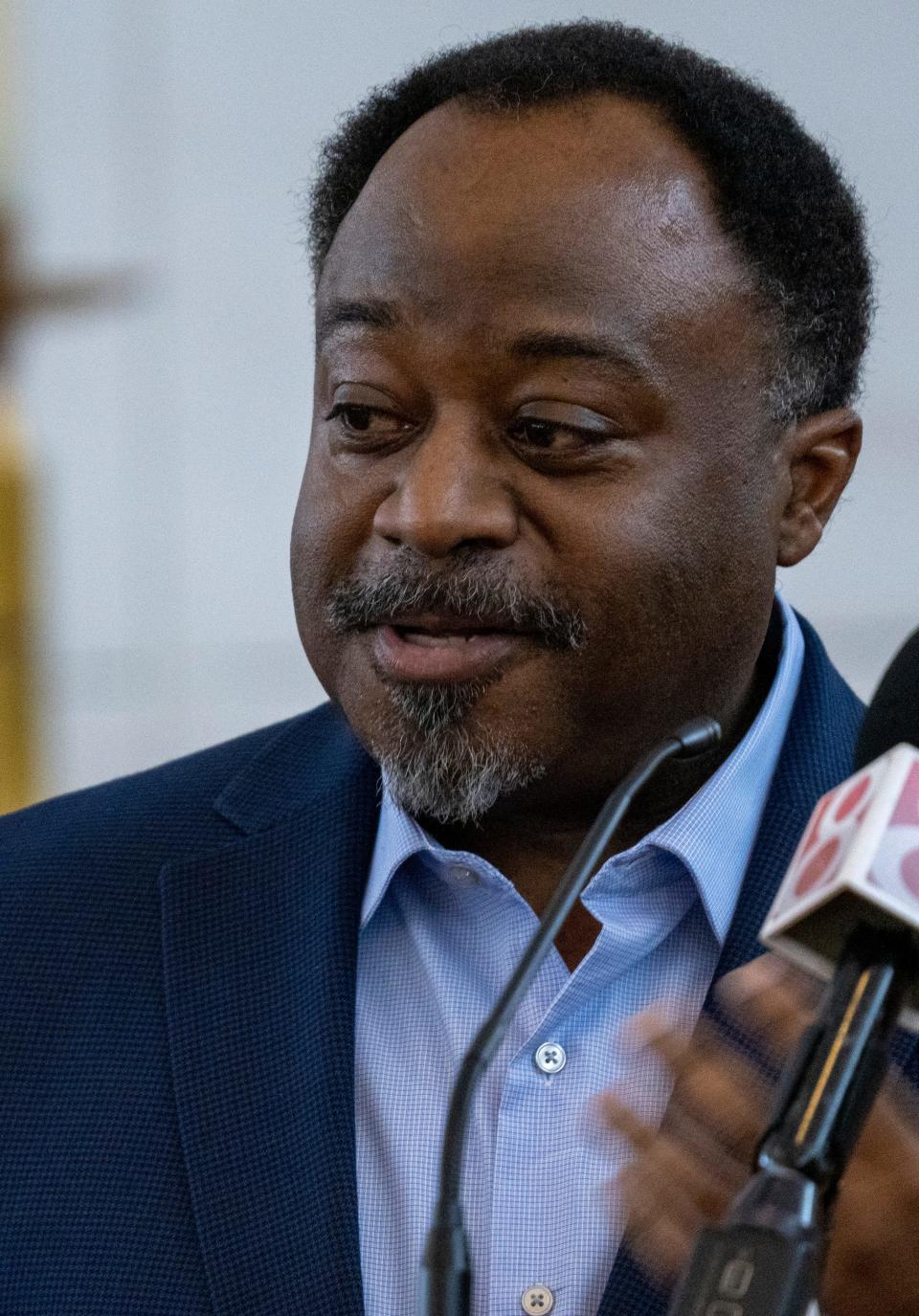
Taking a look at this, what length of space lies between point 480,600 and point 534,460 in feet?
0.51

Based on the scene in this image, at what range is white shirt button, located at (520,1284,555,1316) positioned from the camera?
165 cm

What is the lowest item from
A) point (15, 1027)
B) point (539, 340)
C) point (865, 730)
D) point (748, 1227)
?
point (15, 1027)

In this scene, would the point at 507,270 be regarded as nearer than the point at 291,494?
Yes

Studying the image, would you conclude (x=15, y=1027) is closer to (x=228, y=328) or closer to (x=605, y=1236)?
(x=605, y=1236)

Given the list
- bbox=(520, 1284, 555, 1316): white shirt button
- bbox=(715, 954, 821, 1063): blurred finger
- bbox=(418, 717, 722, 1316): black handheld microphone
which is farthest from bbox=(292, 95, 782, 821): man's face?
bbox=(418, 717, 722, 1316): black handheld microphone

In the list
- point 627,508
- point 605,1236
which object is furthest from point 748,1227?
point 627,508

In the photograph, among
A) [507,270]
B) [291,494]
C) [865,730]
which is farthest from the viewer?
[291,494]

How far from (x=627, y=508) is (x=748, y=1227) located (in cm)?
105

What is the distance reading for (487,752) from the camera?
5.83 feet

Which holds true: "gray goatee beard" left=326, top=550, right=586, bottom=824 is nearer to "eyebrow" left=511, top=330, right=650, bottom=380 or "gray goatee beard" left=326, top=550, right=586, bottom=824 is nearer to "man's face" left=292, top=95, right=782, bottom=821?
"man's face" left=292, top=95, right=782, bottom=821

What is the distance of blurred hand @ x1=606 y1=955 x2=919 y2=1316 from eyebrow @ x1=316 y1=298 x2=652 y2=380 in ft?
2.48

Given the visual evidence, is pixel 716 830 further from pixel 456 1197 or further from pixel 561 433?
pixel 456 1197

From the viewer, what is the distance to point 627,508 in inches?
71.1

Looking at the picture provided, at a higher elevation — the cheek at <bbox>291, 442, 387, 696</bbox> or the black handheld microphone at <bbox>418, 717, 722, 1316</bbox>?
the cheek at <bbox>291, 442, 387, 696</bbox>
